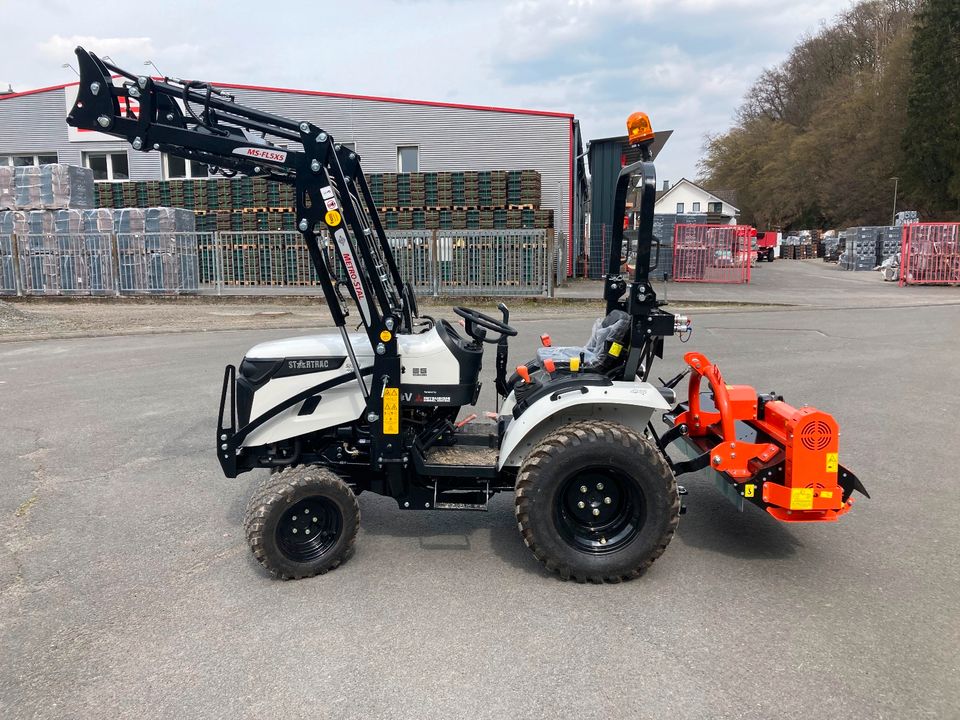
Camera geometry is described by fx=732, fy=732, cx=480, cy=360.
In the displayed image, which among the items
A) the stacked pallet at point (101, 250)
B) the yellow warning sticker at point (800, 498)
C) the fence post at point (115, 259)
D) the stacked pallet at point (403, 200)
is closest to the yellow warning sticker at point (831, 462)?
the yellow warning sticker at point (800, 498)

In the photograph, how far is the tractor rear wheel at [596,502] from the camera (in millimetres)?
3709

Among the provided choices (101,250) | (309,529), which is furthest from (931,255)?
(309,529)

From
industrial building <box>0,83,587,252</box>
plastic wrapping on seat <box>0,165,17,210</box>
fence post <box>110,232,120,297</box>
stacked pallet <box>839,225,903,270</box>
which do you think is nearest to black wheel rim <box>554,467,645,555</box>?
fence post <box>110,232,120,297</box>

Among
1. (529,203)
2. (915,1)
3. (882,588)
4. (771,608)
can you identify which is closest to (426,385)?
(771,608)

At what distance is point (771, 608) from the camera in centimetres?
360

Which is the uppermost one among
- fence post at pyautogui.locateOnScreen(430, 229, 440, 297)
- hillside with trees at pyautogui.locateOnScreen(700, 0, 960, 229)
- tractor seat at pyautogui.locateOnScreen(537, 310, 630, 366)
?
hillside with trees at pyautogui.locateOnScreen(700, 0, 960, 229)

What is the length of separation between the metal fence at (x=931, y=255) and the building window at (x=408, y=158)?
58.2ft

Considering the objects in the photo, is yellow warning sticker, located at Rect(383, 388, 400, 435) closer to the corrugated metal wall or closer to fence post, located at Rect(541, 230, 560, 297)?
fence post, located at Rect(541, 230, 560, 297)

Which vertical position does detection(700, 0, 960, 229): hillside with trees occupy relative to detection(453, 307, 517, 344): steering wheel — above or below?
above

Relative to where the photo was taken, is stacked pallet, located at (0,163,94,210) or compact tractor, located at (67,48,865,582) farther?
stacked pallet, located at (0,163,94,210)

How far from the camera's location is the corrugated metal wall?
2684cm

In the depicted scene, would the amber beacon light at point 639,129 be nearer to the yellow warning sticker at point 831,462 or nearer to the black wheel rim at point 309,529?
the yellow warning sticker at point 831,462

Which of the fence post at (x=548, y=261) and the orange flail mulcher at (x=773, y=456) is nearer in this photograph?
the orange flail mulcher at (x=773, y=456)

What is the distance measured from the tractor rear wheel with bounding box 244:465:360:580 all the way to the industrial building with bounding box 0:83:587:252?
24283 mm
